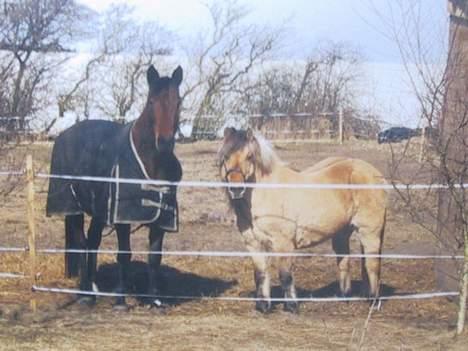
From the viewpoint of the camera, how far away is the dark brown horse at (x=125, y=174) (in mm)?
6953

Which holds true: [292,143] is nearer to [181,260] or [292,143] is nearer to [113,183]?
[181,260]

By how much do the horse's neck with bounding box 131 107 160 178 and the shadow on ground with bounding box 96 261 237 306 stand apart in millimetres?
1216

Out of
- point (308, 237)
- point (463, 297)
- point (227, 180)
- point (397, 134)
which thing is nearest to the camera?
point (463, 297)

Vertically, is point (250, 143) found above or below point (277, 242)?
above

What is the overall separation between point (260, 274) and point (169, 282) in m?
1.47

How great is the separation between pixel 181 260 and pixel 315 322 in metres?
2.74

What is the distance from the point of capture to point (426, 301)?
7754 millimetres

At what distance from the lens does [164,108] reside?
686 centimetres

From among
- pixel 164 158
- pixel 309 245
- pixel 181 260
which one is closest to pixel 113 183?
pixel 164 158

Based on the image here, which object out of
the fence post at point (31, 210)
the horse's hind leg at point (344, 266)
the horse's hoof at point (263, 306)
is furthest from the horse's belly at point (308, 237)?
the fence post at point (31, 210)

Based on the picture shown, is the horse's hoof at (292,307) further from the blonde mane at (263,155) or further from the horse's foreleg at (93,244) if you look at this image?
the horse's foreleg at (93,244)

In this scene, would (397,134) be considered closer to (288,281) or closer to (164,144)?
(288,281)

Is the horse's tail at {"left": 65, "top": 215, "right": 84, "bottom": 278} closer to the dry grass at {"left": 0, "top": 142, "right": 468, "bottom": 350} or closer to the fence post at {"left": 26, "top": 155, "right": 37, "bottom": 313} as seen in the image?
the dry grass at {"left": 0, "top": 142, "right": 468, "bottom": 350}

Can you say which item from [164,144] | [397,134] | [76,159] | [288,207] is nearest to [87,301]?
[76,159]
